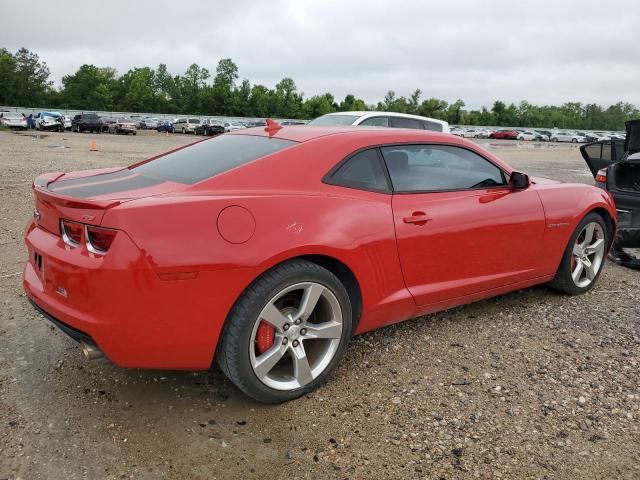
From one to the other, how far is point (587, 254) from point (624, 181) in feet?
7.14

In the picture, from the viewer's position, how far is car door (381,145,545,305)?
324 cm

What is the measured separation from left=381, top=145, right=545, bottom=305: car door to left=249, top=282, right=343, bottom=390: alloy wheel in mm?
594

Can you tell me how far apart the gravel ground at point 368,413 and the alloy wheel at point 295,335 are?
162 mm

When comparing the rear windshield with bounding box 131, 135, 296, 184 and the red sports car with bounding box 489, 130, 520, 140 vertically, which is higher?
the red sports car with bounding box 489, 130, 520, 140

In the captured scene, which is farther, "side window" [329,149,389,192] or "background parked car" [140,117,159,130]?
"background parked car" [140,117,159,130]

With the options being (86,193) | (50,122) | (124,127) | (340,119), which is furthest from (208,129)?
(86,193)

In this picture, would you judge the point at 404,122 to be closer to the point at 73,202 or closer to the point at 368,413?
the point at 368,413

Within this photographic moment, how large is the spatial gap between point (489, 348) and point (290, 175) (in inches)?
70.0

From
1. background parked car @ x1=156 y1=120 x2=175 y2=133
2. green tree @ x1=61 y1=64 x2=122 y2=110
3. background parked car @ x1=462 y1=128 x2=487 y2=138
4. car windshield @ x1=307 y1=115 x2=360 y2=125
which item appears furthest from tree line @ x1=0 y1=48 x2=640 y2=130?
car windshield @ x1=307 y1=115 x2=360 y2=125

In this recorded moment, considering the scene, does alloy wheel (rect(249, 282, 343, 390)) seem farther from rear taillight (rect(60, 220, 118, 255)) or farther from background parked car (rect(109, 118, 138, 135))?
background parked car (rect(109, 118, 138, 135))

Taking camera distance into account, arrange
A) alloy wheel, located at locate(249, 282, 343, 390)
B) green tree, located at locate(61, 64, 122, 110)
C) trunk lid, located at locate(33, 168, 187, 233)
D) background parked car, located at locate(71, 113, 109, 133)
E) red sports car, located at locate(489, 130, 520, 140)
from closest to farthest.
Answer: trunk lid, located at locate(33, 168, 187, 233), alloy wheel, located at locate(249, 282, 343, 390), background parked car, located at locate(71, 113, 109, 133), red sports car, located at locate(489, 130, 520, 140), green tree, located at locate(61, 64, 122, 110)

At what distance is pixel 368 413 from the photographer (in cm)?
275

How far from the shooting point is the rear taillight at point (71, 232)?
247 centimetres

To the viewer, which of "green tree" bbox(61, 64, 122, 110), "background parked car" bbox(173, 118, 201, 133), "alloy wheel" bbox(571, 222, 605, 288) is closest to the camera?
"alloy wheel" bbox(571, 222, 605, 288)
